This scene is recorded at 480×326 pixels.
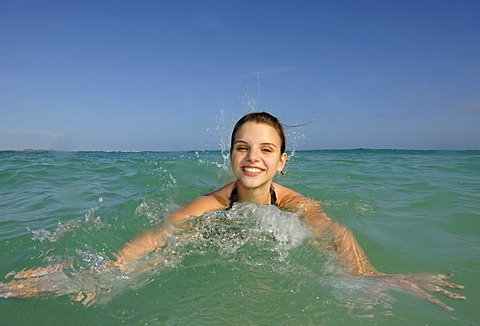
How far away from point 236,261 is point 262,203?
130cm

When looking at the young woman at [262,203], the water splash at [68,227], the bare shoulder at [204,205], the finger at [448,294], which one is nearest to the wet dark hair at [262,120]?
the young woman at [262,203]

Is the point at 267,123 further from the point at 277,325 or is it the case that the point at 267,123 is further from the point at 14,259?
the point at 14,259

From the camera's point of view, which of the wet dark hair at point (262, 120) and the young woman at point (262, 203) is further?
the wet dark hair at point (262, 120)

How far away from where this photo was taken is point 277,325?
1.79m

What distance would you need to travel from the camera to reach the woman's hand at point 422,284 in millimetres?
2189

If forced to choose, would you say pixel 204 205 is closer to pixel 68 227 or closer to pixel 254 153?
pixel 254 153

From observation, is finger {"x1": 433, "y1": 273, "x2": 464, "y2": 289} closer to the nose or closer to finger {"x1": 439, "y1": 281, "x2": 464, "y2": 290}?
finger {"x1": 439, "y1": 281, "x2": 464, "y2": 290}

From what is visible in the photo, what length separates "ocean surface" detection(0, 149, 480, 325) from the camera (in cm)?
194

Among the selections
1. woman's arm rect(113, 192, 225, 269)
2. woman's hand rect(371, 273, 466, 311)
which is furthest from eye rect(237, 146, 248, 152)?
woman's hand rect(371, 273, 466, 311)

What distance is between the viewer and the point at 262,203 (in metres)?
3.88

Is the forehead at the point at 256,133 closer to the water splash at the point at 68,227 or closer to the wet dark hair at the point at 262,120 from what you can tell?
the wet dark hair at the point at 262,120

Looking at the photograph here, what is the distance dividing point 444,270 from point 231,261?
1748 mm

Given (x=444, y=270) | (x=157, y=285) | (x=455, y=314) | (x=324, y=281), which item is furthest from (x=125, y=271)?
(x=444, y=270)

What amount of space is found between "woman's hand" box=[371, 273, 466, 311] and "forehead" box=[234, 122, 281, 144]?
1636mm
